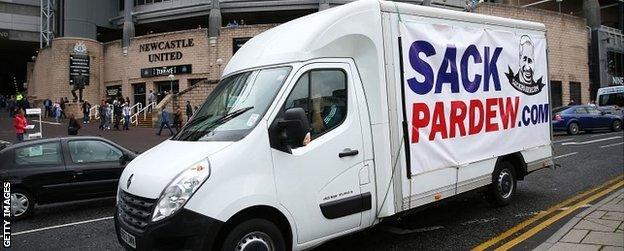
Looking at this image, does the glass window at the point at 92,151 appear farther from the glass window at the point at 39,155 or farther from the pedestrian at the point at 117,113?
the pedestrian at the point at 117,113

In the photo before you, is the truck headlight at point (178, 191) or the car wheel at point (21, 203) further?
the car wheel at point (21, 203)

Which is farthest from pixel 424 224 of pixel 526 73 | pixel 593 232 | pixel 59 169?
pixel 59 169

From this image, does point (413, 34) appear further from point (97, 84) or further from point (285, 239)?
point (97, 84)

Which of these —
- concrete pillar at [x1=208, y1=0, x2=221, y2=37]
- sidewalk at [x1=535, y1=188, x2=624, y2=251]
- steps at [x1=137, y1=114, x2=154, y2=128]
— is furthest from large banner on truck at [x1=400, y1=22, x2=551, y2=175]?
concrete pillar at [x1=208, y1=0, x2=221, y2=37]

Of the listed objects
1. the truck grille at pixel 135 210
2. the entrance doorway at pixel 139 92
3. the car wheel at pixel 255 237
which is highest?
the entrance doorway at pixel 139 92

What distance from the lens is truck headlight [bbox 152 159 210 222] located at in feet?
12.9

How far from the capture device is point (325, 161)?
4680 millimetres

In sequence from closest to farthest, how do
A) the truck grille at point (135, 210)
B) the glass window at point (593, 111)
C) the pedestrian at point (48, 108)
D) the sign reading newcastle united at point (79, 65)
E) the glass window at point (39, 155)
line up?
the truck grille at point (135, 210)
the glass window at point (39, 155)
the glass window at point (593, 111)
the pedestrian at point (48, 108)
the sign reading newcastle united at point (79, 65)

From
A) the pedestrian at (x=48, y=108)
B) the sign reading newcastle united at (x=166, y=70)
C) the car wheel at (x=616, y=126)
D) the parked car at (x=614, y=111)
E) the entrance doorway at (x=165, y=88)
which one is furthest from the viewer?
the entrance doorway at (x=165, y=88)

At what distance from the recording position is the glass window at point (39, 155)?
335 inches

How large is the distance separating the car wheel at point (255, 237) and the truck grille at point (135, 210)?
0.68m

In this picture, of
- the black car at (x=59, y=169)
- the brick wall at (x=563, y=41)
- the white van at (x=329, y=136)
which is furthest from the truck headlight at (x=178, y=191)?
the brick wall at (x=563, y=41)

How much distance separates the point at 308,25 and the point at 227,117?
1296 mm

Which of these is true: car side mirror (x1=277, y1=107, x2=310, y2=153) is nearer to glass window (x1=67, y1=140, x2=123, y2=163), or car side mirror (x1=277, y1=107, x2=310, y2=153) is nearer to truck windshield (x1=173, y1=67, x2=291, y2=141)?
truck windshield (x1=173, y1=67, x2=291, y2=141)
